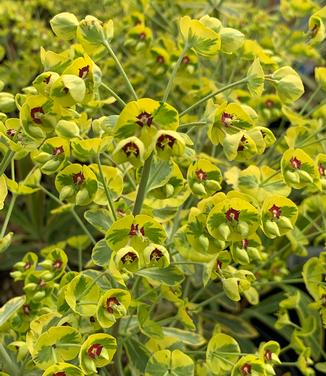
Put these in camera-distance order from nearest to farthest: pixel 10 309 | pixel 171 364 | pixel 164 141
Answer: pixel 164 141, pixel 171 364, pixel 10 309

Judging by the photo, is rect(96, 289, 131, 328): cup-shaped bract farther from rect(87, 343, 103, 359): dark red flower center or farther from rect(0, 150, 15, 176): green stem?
rect(0, 150, 15, 176): green stem

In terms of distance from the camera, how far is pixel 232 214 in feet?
2.94

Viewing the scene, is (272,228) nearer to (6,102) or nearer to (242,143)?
(242,143)

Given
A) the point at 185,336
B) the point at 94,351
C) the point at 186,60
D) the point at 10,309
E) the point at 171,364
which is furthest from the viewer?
the point at 186,60

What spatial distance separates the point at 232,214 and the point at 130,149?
0.19 m

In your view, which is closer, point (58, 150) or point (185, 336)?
point (58, 150)

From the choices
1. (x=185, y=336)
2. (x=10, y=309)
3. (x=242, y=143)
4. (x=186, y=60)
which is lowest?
(x=185, y=336)

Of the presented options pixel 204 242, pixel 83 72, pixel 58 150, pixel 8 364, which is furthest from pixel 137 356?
pixel 83 72

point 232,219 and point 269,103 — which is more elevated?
point 232,219

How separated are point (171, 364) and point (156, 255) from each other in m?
0.25

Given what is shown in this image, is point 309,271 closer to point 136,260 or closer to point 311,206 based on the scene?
point 311,206

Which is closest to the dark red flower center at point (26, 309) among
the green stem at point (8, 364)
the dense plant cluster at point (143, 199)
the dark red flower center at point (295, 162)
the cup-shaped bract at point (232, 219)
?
the dense plant cluster at point (143, 199)

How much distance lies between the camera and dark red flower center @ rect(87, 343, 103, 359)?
2.99ft

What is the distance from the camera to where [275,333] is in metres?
1.97
